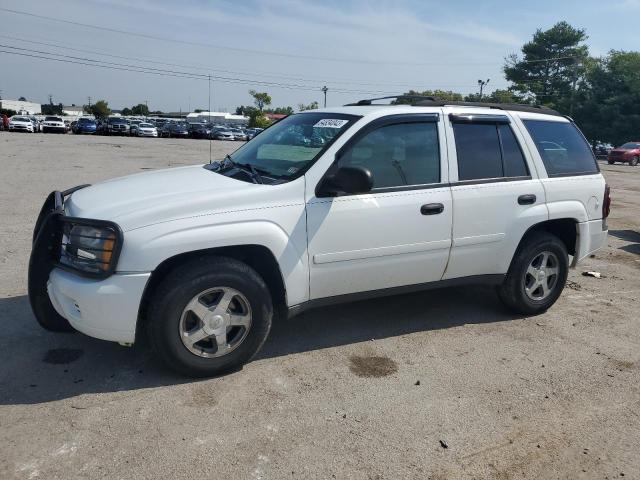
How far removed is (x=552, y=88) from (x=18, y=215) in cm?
A: 7614

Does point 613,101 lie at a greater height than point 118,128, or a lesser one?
greater

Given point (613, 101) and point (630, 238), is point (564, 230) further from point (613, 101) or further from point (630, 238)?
point (613, 101)

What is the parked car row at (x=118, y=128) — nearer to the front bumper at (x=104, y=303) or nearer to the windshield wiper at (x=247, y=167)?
the windshield wiper at (x=247, y=167)

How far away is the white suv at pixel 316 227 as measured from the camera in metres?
3.46

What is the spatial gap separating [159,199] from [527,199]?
3053mm

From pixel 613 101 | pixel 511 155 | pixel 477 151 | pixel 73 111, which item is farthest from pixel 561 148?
pixel 73 111

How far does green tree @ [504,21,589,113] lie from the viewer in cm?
7206

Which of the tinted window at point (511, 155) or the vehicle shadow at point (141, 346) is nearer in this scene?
the vehicle shadow at point (141, 346)

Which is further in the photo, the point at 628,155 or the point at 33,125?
the point at 33,125

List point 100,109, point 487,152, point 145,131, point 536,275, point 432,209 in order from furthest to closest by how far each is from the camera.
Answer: point 100,109
point 145,131
point 536,275
point 487,152
point 432,209

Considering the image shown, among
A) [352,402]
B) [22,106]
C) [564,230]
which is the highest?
[22,106]

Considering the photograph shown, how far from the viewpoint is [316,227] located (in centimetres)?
387

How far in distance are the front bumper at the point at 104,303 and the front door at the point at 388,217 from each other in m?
1.21

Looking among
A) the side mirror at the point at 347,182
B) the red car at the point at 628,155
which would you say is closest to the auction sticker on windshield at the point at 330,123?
the side mirror at the point at 347,182
